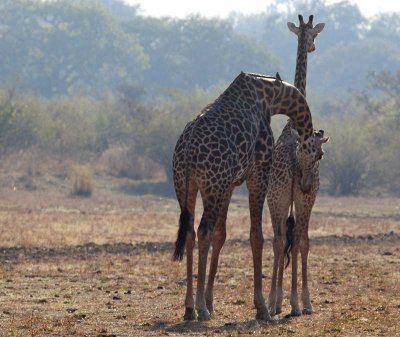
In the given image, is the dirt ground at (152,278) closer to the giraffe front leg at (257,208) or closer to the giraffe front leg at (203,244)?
the giraffe front leg at (203,244)

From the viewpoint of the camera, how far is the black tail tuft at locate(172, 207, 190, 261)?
1024cm

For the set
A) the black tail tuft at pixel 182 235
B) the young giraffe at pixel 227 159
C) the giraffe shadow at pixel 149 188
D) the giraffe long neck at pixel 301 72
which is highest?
the giraffe long neck at pixel 301 72

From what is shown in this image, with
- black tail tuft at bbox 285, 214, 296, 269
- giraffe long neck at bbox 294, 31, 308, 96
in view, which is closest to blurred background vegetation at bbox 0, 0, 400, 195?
giraffe long neck at bbox 294, 31, 308, 96

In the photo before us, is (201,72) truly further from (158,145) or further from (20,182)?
(20,182)

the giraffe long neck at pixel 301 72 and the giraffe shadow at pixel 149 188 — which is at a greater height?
the giraffe long neck at pixel 301 72

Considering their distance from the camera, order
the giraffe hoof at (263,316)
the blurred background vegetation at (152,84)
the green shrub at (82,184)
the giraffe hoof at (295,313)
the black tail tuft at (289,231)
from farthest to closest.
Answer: the blurred background vegetation at (152,84)
the green shrub at (82,184)
the black tail tuft at (289,231)
the giraffe hoof at (295,313)
the giraffe hoof at (263,316)

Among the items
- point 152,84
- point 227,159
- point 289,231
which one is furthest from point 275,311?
point 152,84

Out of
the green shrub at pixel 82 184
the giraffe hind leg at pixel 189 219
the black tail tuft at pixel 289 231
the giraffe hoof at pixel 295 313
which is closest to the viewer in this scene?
the giraffe hind leg at pixel 189 219

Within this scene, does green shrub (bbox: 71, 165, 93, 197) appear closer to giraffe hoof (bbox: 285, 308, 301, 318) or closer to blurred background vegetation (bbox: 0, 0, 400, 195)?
blurred background vegetation (bbox: 0, 0, 400, 195)

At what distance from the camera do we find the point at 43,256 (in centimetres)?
1739

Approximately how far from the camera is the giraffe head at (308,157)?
11.4 m

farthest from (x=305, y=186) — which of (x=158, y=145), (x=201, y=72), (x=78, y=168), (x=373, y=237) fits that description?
(x=201, y=72)

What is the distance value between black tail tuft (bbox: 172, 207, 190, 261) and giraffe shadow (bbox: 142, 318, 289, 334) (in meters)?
0.58

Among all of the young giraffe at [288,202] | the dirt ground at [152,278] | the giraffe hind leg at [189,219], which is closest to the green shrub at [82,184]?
the dirt ground at [152,278]
